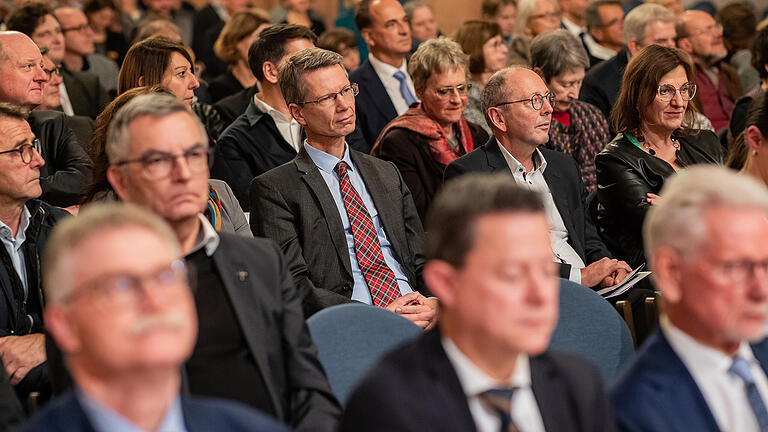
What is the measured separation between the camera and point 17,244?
9.08 ft

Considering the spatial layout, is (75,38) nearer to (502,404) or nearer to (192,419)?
(192,419)

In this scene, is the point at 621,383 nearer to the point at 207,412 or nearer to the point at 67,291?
the point at 207,412

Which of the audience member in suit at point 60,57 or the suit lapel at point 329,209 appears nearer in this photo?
the suit lapel at point 329,209

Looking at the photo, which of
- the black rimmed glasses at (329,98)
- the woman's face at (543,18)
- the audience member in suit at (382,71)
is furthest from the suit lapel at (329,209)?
the woman's face at (543,18)

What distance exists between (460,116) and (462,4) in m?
5.59

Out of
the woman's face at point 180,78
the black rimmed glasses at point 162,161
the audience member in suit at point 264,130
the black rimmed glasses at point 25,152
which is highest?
the black rimmed glasses at point 162,161

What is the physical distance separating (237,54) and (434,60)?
72.2 inches

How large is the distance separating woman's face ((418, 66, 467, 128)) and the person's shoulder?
2.95m

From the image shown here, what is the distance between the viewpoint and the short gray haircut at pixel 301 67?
349cm

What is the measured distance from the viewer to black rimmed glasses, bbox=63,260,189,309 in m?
1.41

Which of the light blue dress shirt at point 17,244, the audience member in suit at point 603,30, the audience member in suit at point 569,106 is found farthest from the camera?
the audience member in suit at point 603,30

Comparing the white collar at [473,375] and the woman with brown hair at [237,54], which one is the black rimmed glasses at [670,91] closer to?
the white collar at [473,375]

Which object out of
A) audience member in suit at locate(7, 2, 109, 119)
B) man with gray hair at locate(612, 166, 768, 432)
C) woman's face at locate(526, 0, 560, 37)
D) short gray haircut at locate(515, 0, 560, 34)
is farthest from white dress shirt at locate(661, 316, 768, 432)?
short gray haircut at locate(515, 0, 560, 34)

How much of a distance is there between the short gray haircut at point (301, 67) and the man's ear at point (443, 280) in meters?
1.98
